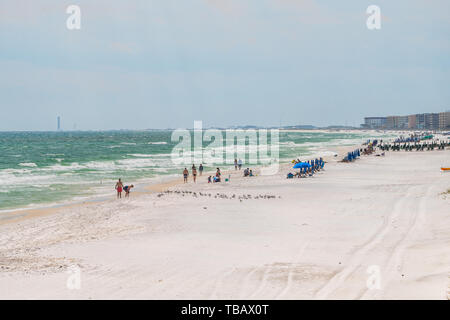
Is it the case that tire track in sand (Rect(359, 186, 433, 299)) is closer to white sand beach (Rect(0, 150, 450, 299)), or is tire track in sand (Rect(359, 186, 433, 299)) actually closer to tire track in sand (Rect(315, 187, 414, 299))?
white sand beach (Rect(0, 150, 450, 299))

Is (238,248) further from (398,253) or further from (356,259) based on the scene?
(398,253)

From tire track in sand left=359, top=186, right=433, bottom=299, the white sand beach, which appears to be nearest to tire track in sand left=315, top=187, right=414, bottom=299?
the white sand beach

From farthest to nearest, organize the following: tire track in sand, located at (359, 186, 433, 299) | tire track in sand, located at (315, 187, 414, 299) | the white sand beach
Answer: the white sand beach
tire track in sand, located at (315, 187, 414, 299)
tire track in sand, located at (359, 186, 433, 299)

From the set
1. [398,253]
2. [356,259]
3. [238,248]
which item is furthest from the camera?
[238,248]

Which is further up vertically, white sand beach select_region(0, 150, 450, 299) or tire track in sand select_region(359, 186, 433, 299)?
tire track in sand select_region(359, 186, 433, 299)

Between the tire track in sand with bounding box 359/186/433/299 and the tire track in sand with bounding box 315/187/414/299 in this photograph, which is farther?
the tire track in sand with bounding box 315/187/414/299

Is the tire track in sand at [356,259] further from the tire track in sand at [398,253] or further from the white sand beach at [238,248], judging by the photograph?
the tire track in sand at [398,253]

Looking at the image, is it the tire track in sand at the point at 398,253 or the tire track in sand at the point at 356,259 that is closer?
the tire track in sand at the point at 398,253

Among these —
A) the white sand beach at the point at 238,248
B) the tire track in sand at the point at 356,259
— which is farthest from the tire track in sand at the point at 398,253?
the tire track in sand at the point at 356,259

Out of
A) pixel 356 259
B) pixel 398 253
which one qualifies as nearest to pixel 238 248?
pixel 356 259
